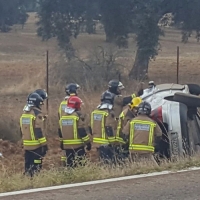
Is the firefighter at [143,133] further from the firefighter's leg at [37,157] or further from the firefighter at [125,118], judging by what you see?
the firefighter's leg at [37,157]

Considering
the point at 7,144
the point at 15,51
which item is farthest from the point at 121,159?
the point at 15,51

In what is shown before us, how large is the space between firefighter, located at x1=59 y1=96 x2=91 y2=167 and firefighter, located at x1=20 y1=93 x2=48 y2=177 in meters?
0.40

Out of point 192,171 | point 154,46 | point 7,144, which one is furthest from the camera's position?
point 154,46

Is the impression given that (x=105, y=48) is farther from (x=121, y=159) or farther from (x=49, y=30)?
(x=121, y=159)

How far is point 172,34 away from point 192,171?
2413 inches

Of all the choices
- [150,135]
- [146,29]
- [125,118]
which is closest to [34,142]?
[125,118]

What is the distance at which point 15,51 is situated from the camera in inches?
2170

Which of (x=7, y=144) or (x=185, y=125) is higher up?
(x=185, y=125)

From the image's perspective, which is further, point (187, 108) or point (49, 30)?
point (49, 30)

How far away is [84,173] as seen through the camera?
8297 mm

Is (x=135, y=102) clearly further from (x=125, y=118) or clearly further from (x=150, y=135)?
(x=150, y=135)

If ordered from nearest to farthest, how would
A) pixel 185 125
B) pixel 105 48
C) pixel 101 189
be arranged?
pixel 101 189
pixel 185 125
pixel 105 48

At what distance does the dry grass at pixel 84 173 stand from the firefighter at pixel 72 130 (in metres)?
1.84

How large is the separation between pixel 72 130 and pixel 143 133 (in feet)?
4.55
